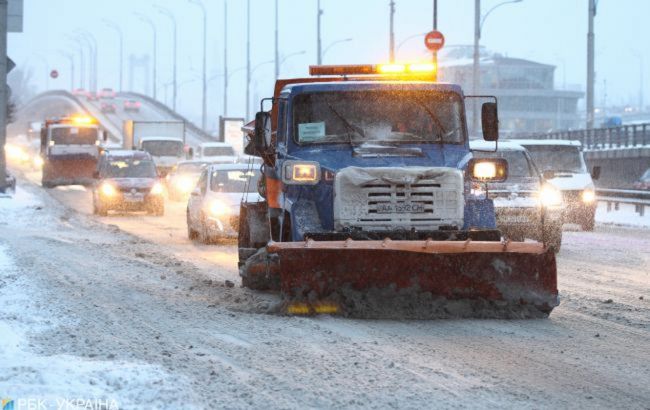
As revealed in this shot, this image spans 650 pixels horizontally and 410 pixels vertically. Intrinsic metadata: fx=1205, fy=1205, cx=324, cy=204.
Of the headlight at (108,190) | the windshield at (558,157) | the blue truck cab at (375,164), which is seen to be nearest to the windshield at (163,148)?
the headlight at (108,190)

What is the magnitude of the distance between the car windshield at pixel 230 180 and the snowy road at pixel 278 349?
21.5 feet

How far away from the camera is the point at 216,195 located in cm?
2081

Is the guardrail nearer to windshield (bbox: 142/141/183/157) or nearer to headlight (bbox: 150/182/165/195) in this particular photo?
headlight (bbox: 150/182/165/195)

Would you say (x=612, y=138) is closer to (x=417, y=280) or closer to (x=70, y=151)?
(x=70, y=151)

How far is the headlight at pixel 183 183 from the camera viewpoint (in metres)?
36.6


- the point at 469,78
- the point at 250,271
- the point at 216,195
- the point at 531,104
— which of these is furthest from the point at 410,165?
the point at 531,104

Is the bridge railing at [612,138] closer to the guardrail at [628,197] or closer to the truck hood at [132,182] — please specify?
the guardrail at [628,197]

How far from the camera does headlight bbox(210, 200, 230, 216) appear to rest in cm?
2025

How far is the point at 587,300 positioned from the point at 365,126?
2951 mm

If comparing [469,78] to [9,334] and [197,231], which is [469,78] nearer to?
[197,231]

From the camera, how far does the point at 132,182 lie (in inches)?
1160

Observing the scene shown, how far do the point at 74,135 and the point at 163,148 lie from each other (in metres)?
4.69

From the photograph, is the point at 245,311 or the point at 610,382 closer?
the point at 610,382

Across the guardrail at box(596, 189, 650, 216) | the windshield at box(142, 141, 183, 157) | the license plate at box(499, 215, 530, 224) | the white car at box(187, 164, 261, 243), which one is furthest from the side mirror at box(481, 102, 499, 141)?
the windshield at box(142, 141, 183, 157)
